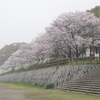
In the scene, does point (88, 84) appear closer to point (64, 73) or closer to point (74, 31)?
point (64, 73)

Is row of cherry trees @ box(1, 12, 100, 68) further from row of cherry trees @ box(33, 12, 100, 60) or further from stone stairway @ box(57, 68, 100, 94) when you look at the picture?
stone stairway @ box(57, 68, 100, 94)

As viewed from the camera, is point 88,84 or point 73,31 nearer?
point 88,84

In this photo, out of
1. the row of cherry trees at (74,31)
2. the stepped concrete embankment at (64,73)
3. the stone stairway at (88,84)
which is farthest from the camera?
the row of cherry trees at (74,31)

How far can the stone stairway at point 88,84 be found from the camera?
737 inches

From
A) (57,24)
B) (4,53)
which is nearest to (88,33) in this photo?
(57,24)

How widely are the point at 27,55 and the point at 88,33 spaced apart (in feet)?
79.2

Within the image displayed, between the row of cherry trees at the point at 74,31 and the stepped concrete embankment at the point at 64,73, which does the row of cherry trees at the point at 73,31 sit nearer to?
the row of cherry trees at the point at 74,31

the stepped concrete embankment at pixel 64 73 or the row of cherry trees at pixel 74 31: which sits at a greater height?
the row of cherry trees at pixel 74 31

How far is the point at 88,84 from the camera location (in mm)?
20391

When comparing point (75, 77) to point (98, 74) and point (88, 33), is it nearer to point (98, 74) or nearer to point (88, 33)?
point (98, 74)

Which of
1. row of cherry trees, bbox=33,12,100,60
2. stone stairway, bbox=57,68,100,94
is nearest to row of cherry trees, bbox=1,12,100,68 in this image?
row of cherry trees, bbox=33,12,100,60

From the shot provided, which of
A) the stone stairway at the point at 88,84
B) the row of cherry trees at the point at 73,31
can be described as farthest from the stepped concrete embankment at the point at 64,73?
the row of cherry trees at the point at 73,31

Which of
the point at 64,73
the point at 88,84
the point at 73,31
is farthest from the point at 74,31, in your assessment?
the point at 88,84

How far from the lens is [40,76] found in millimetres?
33531
